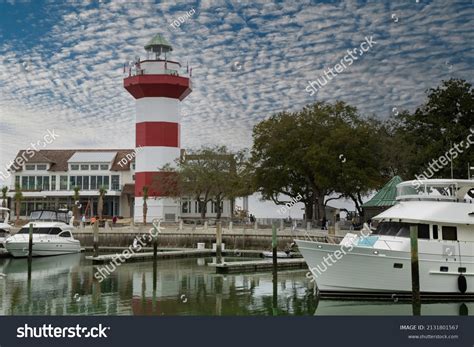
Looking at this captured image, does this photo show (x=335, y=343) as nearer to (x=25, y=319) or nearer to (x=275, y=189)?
(x=25, y=319)

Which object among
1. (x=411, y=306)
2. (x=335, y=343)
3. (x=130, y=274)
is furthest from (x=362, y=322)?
(x=130, y=274)

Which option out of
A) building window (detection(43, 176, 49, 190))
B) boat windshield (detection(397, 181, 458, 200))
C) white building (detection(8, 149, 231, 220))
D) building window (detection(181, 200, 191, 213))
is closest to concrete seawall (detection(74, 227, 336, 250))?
building window (detection(181, 200, 191, 213))

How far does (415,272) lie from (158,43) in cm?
3392

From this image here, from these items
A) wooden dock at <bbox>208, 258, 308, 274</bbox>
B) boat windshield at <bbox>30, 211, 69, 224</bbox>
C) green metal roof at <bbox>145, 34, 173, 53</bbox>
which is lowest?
wooden dock at <bbox>208, 258, 308, 274</bbox>

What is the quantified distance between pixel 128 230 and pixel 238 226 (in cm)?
733

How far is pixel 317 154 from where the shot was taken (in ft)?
126

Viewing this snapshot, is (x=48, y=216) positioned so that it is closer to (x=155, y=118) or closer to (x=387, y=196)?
(x=155, y=118)

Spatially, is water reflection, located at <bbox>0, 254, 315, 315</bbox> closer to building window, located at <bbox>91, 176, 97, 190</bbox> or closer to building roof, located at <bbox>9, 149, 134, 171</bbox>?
building window, located at <bbox>91, 176, 97, 190</bbox>

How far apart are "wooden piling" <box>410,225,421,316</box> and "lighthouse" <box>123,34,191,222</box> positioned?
3025cm

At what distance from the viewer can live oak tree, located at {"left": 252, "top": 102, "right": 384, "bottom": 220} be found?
38250 millimetres

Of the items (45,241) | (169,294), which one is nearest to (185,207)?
(45,241)

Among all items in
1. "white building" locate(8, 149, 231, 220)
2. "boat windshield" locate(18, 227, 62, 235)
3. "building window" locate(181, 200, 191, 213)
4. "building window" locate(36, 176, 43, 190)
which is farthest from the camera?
"building window" locate(36, 176, 43, 190)

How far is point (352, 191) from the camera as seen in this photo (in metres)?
38.9

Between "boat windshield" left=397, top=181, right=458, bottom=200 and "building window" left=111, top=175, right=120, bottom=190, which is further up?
"building window" left=111, top=175, right=120, bottom=190
